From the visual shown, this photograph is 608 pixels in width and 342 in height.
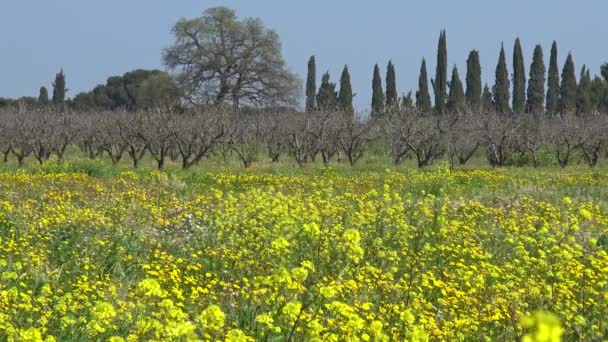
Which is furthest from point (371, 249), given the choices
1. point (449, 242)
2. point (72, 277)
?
point (72, 277)

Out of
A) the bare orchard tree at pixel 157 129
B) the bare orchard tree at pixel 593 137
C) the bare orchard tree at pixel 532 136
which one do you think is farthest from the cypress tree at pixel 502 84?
the bare orchard tree at pixel 157 129

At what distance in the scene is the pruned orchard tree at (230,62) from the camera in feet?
197

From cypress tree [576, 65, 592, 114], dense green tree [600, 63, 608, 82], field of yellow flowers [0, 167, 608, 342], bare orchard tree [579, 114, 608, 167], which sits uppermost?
dense green tree [600, 63, 608, 82]

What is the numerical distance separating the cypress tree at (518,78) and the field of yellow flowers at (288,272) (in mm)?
48325

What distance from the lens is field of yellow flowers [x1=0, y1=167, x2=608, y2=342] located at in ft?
13.4

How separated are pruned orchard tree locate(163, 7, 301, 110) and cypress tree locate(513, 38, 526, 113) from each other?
18785mm

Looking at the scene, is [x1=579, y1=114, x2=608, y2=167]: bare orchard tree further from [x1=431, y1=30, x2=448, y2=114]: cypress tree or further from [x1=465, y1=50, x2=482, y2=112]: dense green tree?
[x1=431, y1=30, x2=448, y2=114]: cypress tree

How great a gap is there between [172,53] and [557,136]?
37.5 meters

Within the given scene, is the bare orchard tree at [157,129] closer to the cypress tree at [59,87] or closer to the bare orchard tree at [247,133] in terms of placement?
the bare orchard tree at [247,133]

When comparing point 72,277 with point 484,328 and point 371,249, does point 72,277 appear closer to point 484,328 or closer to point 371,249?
point 371,249

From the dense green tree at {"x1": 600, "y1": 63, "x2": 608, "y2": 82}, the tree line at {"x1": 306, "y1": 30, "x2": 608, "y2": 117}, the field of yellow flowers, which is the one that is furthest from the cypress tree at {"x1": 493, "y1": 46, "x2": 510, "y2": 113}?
the field of yellow flowers

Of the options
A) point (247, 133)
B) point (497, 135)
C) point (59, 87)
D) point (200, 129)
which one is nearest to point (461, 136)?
point (497, 135)

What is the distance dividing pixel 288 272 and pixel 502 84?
56546mm

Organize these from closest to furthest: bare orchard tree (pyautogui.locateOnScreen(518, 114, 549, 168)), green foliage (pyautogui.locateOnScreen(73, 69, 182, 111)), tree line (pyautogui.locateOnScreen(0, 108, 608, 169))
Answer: tree line (pyautogui.locateOnScreen(0, 108, 608, 169))
bare orchard tree (pyautogui.locateOnScreen(518, 114, 549, 168))
green foliage (pyautogui.locateOnScreen(73, 69, 182, 111))
